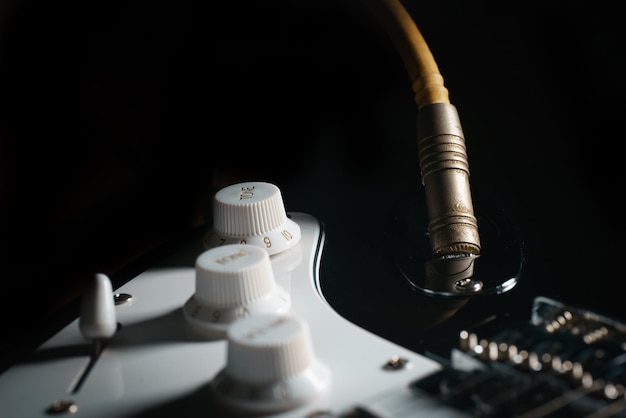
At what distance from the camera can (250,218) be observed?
0.88 meters

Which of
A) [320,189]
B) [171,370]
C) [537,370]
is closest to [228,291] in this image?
[171,370]

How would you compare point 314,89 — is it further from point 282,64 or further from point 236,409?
point 236,409

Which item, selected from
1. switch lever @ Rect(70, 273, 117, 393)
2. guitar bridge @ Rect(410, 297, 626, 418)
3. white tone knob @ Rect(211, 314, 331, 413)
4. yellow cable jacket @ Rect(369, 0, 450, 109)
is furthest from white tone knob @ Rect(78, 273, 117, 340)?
yellow cable jacket @ Rect(369, 0, 450, 109)

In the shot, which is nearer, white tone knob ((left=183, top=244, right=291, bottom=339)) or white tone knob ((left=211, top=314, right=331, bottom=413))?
white tone knob ((left=211, top=314, right=331, bottom=413))

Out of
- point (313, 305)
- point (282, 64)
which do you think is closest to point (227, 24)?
point (282, 64)

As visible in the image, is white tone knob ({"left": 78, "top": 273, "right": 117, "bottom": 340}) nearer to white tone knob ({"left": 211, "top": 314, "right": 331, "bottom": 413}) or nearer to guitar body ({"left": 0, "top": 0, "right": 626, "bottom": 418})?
guitar body ({"left": 0, "top": 0, "right": 626, "bottom": 418})

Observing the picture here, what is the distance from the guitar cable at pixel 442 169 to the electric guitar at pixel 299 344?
39 mm

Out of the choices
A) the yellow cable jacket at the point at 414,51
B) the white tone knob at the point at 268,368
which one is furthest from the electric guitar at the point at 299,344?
the yellow cable jacket at the point at 414,51

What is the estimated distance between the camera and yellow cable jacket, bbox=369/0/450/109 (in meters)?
0.92

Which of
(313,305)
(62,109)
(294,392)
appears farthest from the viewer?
(62,109)

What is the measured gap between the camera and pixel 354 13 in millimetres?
1053

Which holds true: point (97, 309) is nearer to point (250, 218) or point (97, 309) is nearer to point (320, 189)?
point (250, 218)

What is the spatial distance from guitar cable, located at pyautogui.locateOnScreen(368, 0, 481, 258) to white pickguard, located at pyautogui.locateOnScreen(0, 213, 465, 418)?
0.14 metres

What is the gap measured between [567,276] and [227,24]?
1.57 feet
